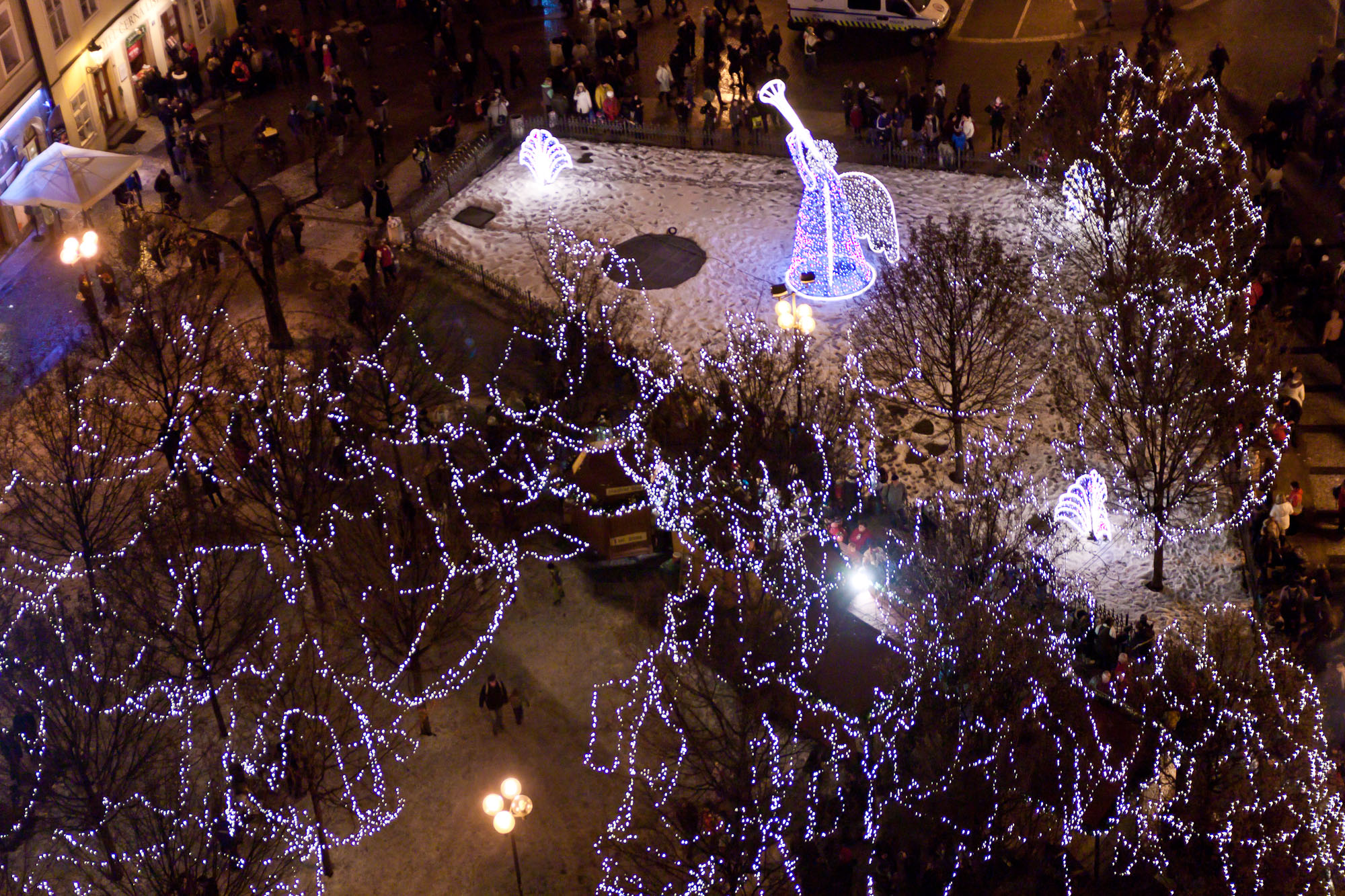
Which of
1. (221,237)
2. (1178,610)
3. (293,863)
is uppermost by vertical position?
(221,237)

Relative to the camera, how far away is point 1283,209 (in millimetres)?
34281

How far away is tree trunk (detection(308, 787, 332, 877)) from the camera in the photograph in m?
22.8

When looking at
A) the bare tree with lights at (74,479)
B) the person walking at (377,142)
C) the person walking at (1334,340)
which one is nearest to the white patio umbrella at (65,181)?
the bare tree with lights at (74,479)

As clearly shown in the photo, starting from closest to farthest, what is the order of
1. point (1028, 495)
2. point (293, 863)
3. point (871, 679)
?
point (293, 863)
point (871, 679)
point (1028, 495)

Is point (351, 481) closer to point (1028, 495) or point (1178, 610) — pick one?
point (1028, 495)

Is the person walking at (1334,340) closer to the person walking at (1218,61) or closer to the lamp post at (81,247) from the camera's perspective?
the person walking at (1218,61)

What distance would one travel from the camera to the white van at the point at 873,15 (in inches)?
1674

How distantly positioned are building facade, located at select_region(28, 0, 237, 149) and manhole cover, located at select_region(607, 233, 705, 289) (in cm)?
1373

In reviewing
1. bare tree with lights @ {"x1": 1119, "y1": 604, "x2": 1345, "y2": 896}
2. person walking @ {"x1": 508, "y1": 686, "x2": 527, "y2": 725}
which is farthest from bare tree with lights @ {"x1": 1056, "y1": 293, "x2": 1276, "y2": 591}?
person walking @ {"x1": 508, "y1": 686, "x2": 527, "y2": 725}

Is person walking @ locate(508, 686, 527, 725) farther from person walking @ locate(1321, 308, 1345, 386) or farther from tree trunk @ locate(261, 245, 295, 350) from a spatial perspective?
person walking @ locate(1321, 308, 1345, 386)

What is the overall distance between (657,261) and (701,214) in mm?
2197

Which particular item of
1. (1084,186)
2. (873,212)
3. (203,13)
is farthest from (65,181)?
(1084,186)

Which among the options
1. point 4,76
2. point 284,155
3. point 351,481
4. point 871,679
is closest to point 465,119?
point 284,155

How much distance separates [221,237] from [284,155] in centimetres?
907
